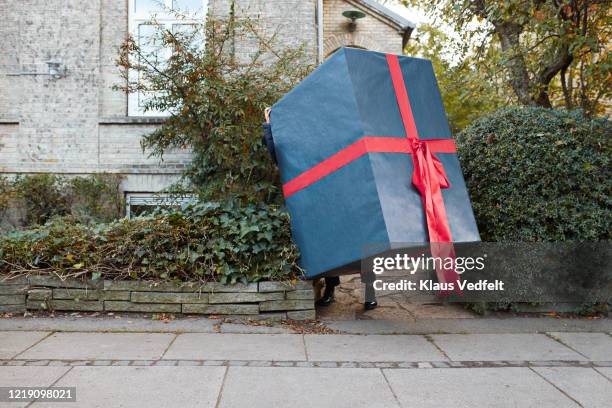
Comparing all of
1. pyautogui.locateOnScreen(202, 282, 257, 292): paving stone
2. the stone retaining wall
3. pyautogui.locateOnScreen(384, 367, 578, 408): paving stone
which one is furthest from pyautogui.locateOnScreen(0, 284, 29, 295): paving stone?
pyautogui.locateOnScreen(384, 367, 578, 408): paving stone

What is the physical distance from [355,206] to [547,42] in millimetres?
6414

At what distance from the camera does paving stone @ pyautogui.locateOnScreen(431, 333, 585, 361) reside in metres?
3.91

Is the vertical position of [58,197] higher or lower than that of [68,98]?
lower

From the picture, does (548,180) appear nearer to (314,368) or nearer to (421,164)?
(421,164)

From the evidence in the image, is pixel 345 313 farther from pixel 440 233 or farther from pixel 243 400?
pixel 243 400

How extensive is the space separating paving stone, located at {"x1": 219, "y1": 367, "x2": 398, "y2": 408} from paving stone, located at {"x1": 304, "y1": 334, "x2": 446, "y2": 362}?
0.30 m

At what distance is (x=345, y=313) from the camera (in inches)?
206

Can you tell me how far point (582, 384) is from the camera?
3365 mm

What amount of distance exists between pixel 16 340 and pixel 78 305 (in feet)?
2.58

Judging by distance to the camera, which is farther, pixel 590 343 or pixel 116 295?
pixel 116 295

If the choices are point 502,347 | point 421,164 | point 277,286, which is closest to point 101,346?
point 277,286

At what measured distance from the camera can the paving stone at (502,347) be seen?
12.8ft

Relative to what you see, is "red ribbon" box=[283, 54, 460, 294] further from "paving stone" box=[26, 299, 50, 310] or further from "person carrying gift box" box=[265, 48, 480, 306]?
"paving stone" box=[26, 299, 50, 310]

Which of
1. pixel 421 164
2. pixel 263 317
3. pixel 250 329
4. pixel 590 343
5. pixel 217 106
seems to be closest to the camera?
pixel 421 164
